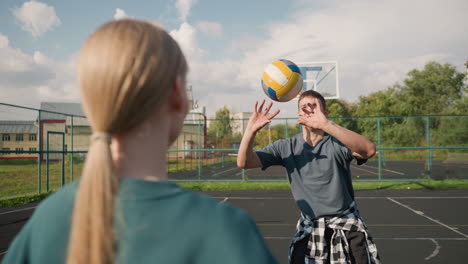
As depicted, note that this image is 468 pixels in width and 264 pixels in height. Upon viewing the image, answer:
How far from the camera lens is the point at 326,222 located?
2928 mm

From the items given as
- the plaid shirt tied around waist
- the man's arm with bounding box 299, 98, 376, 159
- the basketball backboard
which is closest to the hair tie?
the man's arm with bounding box 299, 98, 376, 159

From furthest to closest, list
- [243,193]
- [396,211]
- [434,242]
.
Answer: [243,193] → [396,211] → [434,242]

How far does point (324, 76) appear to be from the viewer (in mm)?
16922

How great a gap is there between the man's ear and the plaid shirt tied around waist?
7.45 ft

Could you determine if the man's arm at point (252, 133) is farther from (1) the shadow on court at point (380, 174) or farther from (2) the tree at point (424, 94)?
(2) the tree at point (424, 94)

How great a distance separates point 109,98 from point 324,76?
1696 centimetres

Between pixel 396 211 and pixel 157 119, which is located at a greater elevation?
pixel 157 119

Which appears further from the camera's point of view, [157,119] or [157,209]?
[157,119]

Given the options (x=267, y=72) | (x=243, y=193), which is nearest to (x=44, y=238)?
(x=267, y=72)

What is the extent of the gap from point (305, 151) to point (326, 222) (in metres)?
0.67

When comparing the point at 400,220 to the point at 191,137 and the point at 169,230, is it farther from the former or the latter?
the point at 191,137

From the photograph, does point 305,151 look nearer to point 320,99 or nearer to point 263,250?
point 320,99

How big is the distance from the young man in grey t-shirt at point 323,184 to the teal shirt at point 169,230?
2.02 m

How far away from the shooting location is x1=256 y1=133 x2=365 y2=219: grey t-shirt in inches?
117
